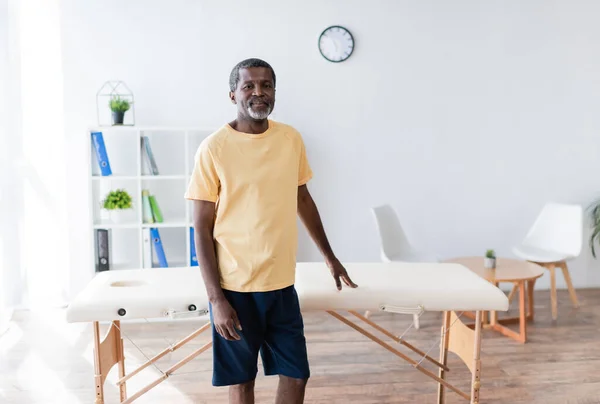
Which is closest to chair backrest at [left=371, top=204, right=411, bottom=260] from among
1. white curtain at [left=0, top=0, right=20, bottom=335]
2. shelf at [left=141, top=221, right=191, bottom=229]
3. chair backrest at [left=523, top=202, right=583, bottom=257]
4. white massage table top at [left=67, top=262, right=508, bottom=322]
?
chair backrest at [left=523, top=202, right=583, bottom=257]

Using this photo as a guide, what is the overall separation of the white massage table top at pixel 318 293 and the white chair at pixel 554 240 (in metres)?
1.70

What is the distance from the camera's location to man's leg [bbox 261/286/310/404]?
1782mm

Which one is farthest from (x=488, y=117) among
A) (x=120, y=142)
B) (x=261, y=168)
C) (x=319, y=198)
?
(x=261, y=168)

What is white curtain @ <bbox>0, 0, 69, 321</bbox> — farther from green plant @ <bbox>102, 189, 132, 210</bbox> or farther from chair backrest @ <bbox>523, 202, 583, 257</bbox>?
chair backrest @ <bbox>523, 202, 583, 257</bbox>

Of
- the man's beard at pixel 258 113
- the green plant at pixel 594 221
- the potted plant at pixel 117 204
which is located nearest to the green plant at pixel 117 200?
the potted plant at pixel 117 204

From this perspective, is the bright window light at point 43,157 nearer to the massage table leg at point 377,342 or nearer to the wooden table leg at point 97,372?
the massage table leg at point 377,342

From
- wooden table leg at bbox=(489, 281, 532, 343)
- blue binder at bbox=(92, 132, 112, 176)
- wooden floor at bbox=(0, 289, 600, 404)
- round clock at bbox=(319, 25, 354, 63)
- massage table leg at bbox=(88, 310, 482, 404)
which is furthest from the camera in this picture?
round clock at bbox=(319, 25, 354, 63)

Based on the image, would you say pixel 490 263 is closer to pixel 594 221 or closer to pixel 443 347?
pixel 443 347

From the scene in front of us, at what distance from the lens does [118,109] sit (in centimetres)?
362

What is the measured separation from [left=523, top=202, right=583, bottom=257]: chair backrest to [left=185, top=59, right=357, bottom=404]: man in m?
2.74

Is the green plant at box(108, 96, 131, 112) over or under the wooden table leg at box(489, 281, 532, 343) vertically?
over

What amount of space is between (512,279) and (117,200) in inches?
91.8

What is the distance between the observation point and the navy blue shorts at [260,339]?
1743mm

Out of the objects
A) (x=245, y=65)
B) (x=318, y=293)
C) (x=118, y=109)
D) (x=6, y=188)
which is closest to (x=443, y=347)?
(x=318, y=293)
